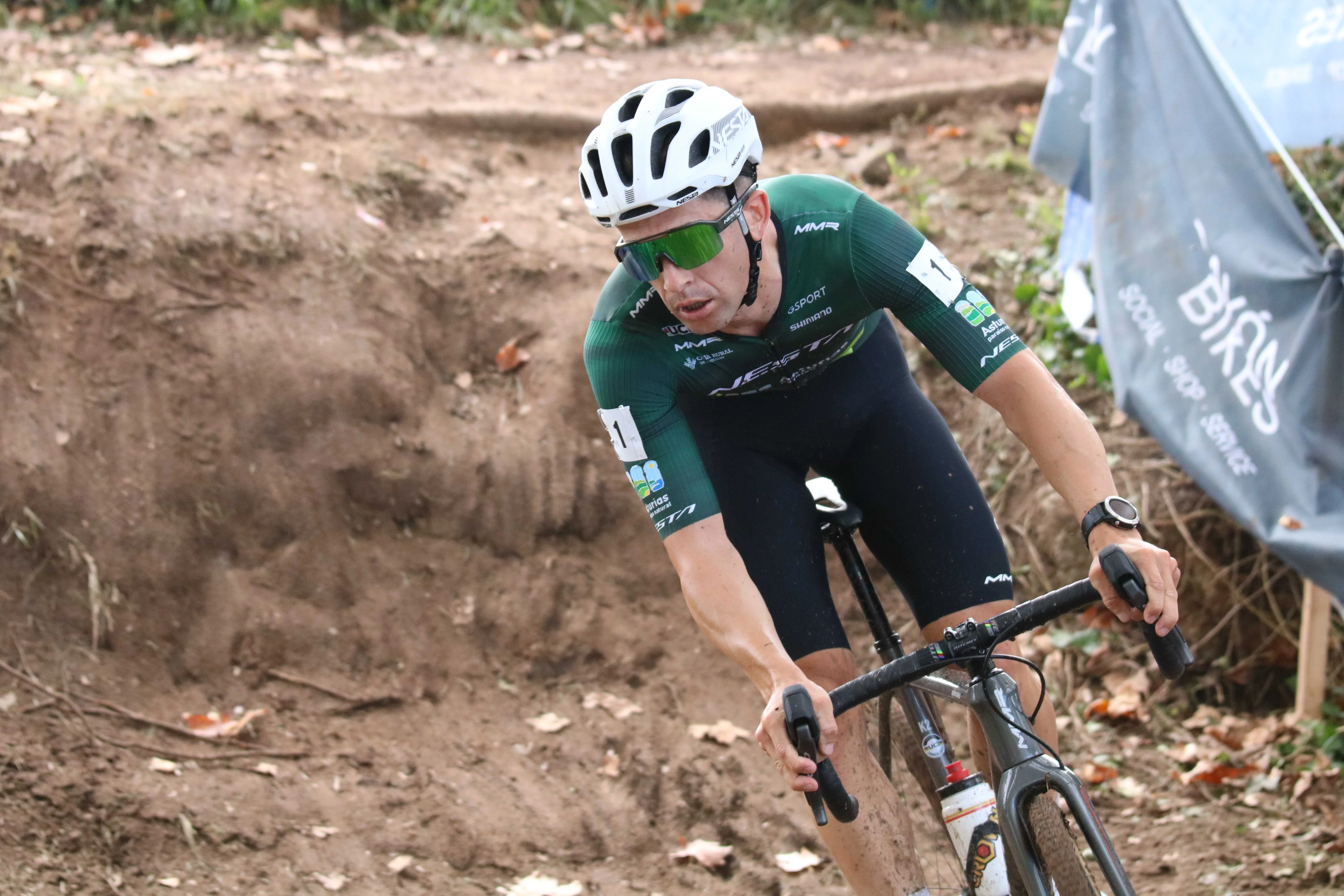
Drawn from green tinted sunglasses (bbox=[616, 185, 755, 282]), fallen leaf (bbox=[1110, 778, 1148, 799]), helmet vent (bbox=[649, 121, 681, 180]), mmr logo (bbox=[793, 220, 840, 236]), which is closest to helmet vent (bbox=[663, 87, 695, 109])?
helmet vent (bbox=[649, 121, 681, 180])

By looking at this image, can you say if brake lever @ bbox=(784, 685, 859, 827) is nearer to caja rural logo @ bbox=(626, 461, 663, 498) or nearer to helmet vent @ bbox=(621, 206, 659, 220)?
caja rural logo @ bbox=(626, 461, 663, 498)

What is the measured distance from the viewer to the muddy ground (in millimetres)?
4348

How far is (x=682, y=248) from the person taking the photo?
2836 millimetres

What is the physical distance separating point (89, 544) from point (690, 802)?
2.84 m

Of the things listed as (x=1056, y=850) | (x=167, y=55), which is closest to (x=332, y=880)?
(x=1056, y=850)

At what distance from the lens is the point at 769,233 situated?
3.15m

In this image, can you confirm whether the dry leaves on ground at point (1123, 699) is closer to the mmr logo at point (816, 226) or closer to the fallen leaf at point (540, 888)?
the fallen leaf at point (540, 888)

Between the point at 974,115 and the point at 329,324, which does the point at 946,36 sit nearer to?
the point at 974,115

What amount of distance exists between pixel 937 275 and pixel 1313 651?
106 inches

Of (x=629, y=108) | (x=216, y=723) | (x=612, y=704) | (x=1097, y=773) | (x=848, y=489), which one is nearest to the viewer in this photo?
(x=629, y=108)

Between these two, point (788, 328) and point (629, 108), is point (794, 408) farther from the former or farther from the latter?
point (629, 108)

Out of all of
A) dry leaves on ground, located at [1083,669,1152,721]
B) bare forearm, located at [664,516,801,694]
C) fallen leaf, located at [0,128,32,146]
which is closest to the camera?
bare forearm, located at [664,516,801,694]

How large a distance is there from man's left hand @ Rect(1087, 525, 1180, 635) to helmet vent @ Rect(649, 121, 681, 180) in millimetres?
1338

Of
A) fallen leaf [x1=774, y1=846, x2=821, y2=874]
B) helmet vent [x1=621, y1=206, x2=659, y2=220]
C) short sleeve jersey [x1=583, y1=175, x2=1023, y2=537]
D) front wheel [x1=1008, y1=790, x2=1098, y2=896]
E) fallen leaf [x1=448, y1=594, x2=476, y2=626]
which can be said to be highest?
helmet vent [x1=621, y1=206, x2=659, y2=220]
